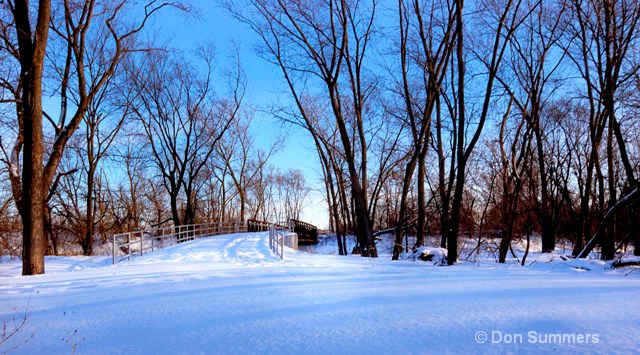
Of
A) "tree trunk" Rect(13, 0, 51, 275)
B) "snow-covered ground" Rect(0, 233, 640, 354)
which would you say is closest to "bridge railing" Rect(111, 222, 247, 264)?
"tree trunk" Rect(13, 0, 51, 275)

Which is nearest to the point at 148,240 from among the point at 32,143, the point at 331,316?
the point at 32,143

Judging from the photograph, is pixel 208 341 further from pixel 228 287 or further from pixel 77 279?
pixel 77 279

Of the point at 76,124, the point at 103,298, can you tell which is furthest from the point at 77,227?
the point at 103,298

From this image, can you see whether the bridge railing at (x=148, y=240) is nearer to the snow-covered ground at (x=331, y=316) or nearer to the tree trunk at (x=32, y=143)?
the tree trunk at (x=32, y=143)

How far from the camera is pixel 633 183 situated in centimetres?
1255

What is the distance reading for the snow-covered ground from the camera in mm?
3436

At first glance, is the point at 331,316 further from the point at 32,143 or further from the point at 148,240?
the point at 148,240

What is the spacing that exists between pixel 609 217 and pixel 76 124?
15654 millimetres

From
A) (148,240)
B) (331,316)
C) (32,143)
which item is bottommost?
(148,240)

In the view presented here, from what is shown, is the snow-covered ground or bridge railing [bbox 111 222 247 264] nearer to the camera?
the snow-covered ground

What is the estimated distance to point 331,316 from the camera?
172 inches

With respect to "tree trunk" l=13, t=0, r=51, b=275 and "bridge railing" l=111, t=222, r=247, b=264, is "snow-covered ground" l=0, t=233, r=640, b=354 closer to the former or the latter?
"tree trunk" l=13, t=0, r=51, b=275

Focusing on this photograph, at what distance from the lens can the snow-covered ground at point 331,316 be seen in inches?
135

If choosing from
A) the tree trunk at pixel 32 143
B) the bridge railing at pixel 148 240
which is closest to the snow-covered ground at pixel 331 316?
the tree trunk at pixel 32 143
